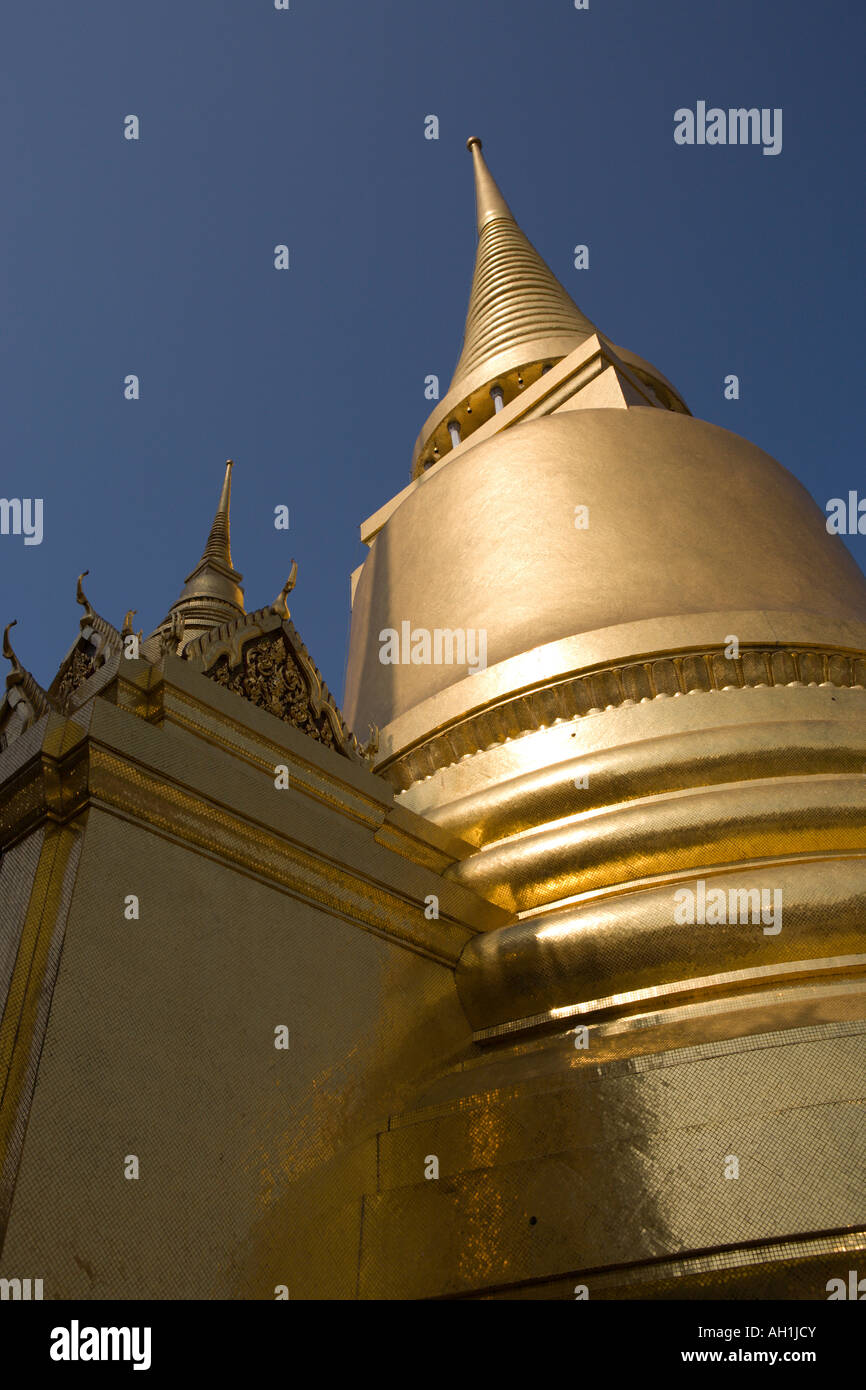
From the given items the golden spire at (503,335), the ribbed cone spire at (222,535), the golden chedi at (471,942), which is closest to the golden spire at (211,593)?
the ribbed cone spire at (222,535)

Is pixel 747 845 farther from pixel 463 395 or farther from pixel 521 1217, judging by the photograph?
pixel 463 395

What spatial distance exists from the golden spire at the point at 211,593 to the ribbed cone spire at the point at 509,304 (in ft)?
7.34

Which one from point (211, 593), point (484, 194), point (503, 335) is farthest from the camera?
point (484, 194)

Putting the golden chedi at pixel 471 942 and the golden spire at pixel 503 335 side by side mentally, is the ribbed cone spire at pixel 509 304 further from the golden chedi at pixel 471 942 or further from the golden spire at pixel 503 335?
the golden chedi at pixel 471 942

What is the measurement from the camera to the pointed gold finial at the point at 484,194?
33.1 ft

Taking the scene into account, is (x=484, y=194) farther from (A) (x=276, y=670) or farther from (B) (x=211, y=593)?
(A) (x=276, y=670)

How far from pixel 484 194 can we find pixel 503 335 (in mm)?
3824

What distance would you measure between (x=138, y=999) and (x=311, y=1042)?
59 centimetres

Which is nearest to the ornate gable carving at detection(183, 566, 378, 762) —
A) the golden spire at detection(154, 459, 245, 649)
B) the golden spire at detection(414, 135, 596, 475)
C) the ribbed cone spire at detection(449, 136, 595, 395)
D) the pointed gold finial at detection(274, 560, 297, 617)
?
the pointed gold finial at detection(274, 560, 297, 617)

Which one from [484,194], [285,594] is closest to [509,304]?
[484,194]

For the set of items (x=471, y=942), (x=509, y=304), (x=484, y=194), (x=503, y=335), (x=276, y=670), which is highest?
(x=484, y=194)

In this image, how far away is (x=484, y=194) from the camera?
10602mm

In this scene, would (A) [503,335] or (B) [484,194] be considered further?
(B) [484,194]

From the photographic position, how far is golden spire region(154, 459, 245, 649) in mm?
5594
